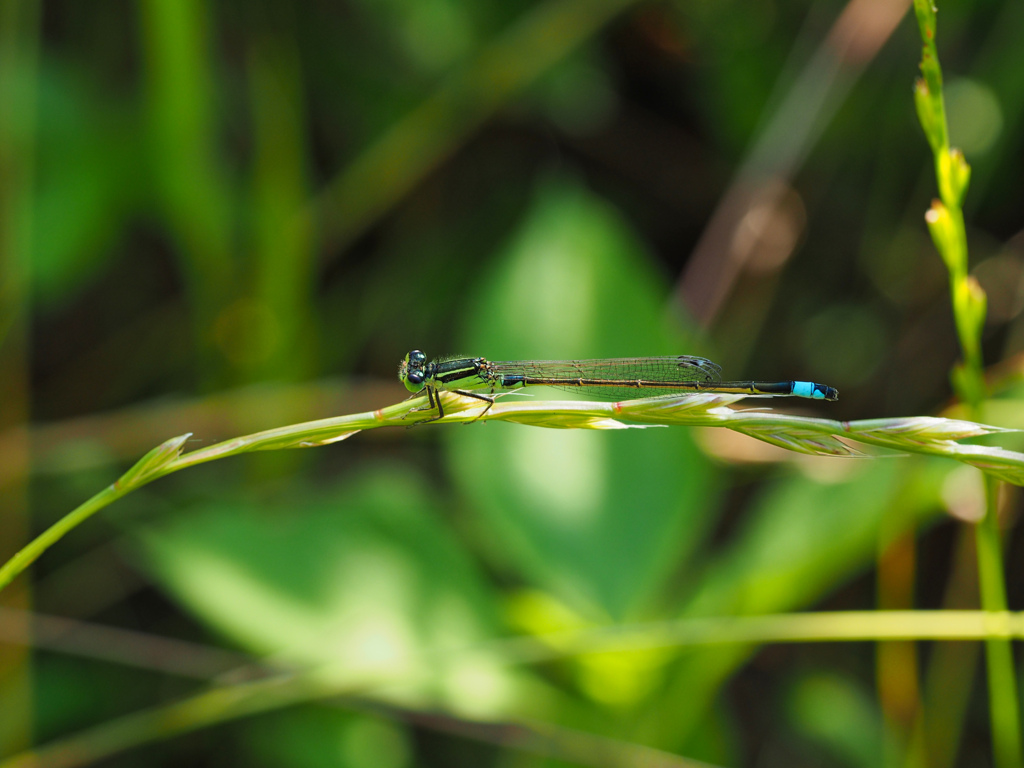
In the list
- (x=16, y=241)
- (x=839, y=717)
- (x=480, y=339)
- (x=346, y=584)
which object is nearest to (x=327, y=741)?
(x=346, y=584)

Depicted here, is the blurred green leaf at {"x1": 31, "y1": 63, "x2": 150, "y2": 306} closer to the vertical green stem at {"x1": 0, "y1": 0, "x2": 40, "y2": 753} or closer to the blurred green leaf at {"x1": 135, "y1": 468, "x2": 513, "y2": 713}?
the vertical green stem at {"x1": 0, "y1": 0, "x2": 40, "y2": 753}

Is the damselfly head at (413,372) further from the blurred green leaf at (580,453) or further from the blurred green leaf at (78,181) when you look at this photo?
the blurred green leaf at (78,181)

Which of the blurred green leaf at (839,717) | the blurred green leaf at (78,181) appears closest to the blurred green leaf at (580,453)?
the blurred green leaf at (839,717)

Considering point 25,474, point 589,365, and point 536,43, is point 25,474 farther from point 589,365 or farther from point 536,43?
point 536,43

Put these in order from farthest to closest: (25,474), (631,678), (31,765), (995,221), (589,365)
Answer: (995,221), (25,474), (589,365), (631,678), (31,765)

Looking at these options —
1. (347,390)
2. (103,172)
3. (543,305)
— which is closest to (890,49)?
(543,305)

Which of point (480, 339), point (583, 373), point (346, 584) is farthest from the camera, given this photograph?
point (480, 339)

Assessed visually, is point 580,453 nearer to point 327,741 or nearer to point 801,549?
point 801,549

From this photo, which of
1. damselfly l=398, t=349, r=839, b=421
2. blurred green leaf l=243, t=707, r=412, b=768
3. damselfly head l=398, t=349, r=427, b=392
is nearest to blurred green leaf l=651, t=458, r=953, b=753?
damselfly l=398, t=349, r=839, b=421
